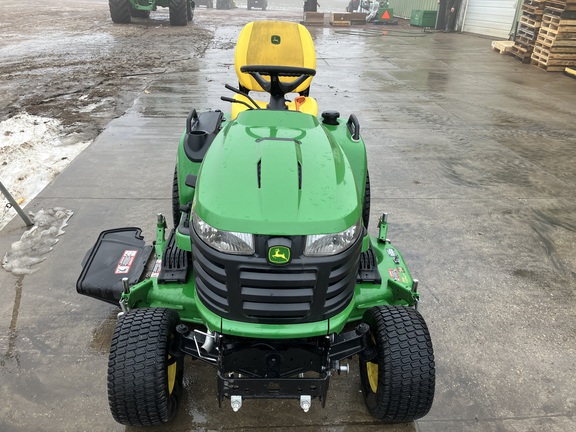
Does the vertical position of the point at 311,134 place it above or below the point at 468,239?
above

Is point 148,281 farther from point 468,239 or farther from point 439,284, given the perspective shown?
point 468,239

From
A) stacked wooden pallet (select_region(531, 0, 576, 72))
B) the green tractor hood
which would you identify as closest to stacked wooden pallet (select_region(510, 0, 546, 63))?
stacked wooden pallet (select_region(531, 0, 576, 72))

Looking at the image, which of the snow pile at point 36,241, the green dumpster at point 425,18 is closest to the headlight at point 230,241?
the snow pile at point 36,241

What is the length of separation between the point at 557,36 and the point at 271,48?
843cm

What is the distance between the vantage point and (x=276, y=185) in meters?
1.64

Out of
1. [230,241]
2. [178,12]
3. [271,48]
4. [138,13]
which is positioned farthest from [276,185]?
[138,13]

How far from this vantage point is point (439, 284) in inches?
117

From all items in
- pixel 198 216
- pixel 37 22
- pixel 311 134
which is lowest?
pixel 37 22

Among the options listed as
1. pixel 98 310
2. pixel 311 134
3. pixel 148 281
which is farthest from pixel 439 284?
pixel 98 310

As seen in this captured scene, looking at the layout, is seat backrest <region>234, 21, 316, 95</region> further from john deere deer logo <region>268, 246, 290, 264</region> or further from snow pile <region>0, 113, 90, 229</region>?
john deere deer logo <region>268, 246, 290, 264</region>

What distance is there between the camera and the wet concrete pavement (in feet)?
6.94

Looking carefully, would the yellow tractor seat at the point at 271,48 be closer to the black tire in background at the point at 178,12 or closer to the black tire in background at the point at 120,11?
the black tire in background at the point at 178,12

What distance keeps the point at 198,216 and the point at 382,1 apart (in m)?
24.5

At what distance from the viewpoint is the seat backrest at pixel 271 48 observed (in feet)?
11.8
